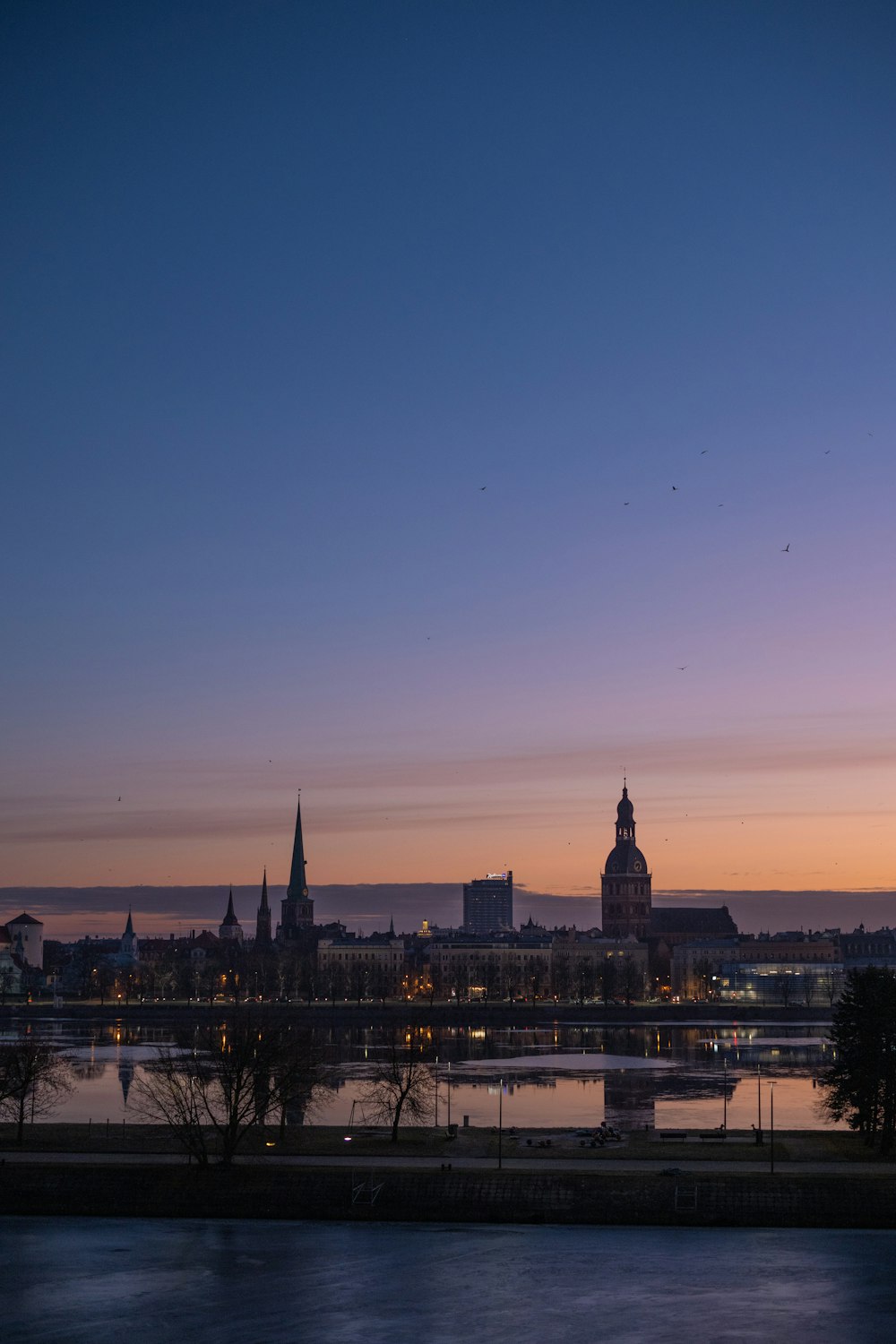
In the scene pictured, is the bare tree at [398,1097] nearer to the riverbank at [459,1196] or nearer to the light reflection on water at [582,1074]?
the light reflection on water at [582,1074]

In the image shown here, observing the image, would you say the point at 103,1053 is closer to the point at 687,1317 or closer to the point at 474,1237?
the point at 474,1237

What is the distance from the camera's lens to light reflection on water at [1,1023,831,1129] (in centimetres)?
7400

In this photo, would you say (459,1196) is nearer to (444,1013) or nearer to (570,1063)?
(570,1063)

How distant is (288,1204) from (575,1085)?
46.3 metres

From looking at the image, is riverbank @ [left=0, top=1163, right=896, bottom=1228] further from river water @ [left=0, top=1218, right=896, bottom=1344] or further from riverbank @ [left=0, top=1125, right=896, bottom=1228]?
river water @ [left=0, top=1218, right=896, bottom=1344]

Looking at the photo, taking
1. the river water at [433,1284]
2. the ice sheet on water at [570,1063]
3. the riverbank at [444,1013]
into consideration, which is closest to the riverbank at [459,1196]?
the river water at [433,1284]

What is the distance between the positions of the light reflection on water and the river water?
24.3m

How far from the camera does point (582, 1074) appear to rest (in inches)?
3915

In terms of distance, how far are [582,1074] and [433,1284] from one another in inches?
2398

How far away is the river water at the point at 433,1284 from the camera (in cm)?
3631

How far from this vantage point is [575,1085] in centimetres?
9125

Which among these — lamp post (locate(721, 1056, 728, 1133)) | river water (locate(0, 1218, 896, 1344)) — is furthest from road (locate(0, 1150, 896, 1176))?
lamp post (locate(721, 1056, 728, 1133))

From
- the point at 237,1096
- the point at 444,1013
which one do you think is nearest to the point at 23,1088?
the point at 237,1096

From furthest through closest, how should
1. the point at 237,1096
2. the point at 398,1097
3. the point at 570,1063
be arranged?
the point at 570,1063 < the point at 398,1097 < the point at 237,1096
